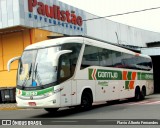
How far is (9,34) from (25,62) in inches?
521

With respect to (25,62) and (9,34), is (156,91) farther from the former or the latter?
(25,62)

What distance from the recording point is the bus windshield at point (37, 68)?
46.6ft

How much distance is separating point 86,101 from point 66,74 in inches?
84.6

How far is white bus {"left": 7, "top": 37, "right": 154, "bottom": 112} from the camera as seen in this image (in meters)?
14.1

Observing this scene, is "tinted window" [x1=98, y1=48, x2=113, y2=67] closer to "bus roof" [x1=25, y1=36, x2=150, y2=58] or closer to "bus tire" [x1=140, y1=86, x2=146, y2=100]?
"bus roof" [x1=25, y1=36, x2=150, y2=58]

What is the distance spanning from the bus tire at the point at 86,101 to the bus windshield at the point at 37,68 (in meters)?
2.45

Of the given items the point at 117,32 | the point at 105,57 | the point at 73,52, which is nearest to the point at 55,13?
the point at 105,57

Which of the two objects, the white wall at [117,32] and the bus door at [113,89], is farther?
the white wall at [117,32]

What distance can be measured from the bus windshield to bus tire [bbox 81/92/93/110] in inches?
96.5

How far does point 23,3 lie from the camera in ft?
82.8

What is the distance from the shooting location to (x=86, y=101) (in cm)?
1617

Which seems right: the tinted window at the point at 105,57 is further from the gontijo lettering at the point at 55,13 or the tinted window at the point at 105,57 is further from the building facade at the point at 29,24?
the gontijo lettering at the point at 55,13

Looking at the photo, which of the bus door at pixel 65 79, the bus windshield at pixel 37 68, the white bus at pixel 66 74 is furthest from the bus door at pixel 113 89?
the bus windshield at pixel 37 68

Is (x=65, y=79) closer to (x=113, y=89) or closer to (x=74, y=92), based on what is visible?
(x=74, y=92)
